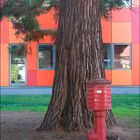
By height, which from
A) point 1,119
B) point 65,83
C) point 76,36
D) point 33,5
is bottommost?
point 1,119

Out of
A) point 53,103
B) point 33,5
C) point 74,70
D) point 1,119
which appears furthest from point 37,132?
point 33,5

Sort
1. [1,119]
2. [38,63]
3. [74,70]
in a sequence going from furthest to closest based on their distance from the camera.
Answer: [38,63] < [1,119] < [74,70]

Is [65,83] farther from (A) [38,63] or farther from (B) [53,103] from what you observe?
(A) [38,63]

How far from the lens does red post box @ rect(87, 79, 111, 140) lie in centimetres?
599

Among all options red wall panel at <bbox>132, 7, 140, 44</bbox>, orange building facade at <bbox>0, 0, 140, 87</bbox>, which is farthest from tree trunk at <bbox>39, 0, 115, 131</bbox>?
red wall panel at <bbox>132, 7, 140, 44</bbox>

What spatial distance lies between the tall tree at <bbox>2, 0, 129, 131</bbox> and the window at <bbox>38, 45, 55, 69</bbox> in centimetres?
2028

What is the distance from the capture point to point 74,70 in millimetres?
9500

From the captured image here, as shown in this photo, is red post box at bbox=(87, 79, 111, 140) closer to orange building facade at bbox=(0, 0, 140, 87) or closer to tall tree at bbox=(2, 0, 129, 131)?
tall tree at bbox=(2, 0, 129, 131)

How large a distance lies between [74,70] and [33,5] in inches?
190

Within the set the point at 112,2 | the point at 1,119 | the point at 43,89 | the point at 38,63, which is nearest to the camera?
the point at 1,119

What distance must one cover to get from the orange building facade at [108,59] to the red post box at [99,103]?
2332cm

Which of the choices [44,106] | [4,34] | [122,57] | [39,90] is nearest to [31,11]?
[44,106]

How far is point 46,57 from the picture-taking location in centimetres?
3014

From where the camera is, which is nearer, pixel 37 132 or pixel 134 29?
pixel 37 132
